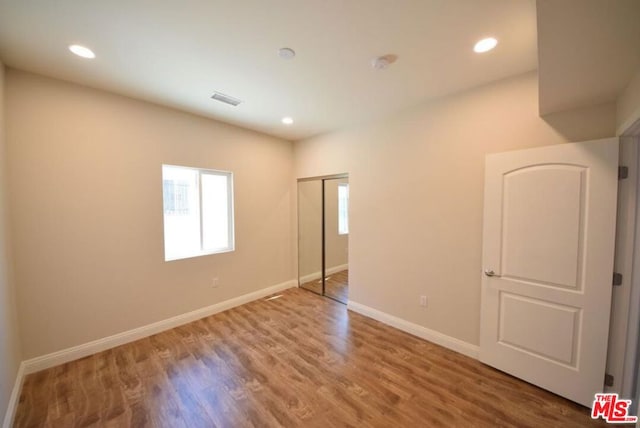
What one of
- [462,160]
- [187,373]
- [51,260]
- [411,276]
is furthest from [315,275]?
[51,260]

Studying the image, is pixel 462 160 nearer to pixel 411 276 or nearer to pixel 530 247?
pixel 530 247

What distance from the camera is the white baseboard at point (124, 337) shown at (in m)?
2.24

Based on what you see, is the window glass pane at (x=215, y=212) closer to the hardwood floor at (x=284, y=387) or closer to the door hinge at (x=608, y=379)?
the hardwood floor at (x=284, y=387)

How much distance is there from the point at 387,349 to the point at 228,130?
349 cm

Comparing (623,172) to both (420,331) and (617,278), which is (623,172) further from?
(420,331)

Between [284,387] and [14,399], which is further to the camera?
[284,387]

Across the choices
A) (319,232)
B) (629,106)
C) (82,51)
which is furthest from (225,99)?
(629,106)

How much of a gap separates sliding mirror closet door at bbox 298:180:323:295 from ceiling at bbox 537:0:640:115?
10.5ft

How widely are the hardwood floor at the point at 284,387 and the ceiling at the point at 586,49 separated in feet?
7.61

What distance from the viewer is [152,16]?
4.98ft

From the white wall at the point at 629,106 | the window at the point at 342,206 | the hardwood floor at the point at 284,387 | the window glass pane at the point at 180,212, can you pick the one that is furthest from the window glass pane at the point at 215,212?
the white wall at the point at 629,106

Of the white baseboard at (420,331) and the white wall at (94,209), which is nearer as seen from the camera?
the white wall at (94,209)

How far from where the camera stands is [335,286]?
14.5ft

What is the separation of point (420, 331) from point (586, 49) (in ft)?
8.91
